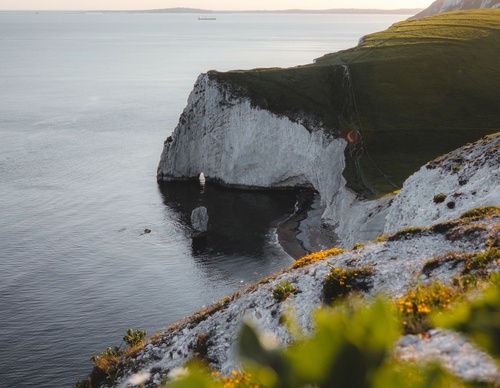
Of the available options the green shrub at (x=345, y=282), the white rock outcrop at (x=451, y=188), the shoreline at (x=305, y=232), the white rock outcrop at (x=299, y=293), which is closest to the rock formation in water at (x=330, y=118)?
the shoreline at (x=305, y=232)

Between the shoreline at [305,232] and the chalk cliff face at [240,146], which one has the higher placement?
the chalk cliff face at [240,146]

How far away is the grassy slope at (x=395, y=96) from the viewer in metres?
81.1

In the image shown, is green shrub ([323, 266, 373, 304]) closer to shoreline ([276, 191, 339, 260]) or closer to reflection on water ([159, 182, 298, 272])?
shoreline ([276, 191, 339, 260])

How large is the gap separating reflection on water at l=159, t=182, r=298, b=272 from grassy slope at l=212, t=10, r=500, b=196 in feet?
46.3

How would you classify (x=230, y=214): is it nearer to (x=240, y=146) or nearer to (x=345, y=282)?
(x=240, y=146)

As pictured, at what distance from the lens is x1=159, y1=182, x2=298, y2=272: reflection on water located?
70.3 metres

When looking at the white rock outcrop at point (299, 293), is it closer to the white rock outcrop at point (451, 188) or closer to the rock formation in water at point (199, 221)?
the white rock outcrop at point (451, 188)

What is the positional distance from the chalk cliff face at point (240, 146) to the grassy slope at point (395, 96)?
7.87 ft

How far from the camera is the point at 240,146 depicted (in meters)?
98.2

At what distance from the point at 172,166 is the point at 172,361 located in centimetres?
7945

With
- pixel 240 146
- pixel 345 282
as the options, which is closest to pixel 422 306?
pixel 345 282

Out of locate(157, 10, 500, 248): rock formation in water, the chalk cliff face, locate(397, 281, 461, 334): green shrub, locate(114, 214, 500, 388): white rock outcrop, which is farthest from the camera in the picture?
the chalk cliff face

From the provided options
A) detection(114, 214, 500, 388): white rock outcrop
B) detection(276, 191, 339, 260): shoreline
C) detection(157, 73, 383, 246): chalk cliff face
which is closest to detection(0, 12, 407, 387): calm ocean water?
detection(276, 191, 339, 260): shoreline

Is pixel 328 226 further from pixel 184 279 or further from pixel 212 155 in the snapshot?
pixel 212 155
